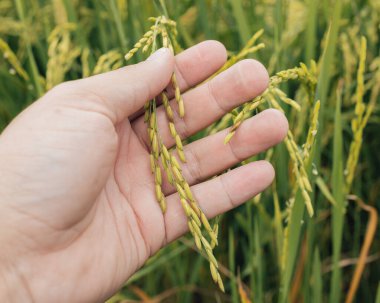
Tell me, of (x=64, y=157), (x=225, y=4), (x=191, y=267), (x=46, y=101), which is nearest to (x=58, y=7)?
(x=225, y=4)

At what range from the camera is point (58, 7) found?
70.4 inches

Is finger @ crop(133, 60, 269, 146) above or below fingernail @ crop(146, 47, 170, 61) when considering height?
below

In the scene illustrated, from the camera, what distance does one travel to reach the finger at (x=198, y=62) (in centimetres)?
134

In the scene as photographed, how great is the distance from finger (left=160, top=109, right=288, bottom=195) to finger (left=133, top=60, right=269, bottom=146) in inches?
1.8

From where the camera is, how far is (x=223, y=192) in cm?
135

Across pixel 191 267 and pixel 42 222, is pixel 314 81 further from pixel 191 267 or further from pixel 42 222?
pixel 191 267

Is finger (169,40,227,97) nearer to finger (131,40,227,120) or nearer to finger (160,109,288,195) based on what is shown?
finger (131,40,227,120)

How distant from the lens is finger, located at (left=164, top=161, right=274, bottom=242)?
1.32 metres

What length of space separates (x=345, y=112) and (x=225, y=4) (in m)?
0.52

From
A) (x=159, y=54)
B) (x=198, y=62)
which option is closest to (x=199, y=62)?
(x=198, y=62)

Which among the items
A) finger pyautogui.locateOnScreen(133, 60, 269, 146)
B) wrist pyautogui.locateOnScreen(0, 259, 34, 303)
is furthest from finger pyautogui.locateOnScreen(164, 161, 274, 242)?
wrist pyautogui.locateOnScreen(0, 259, 34, 303)

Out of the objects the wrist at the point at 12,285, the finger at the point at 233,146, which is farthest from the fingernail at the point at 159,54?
the wrist at the point at 12,285

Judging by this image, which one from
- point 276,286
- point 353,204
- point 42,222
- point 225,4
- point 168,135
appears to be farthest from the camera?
point 225,4

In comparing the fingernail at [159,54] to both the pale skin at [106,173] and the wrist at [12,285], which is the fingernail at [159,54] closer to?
the pale skin at [106,173]
